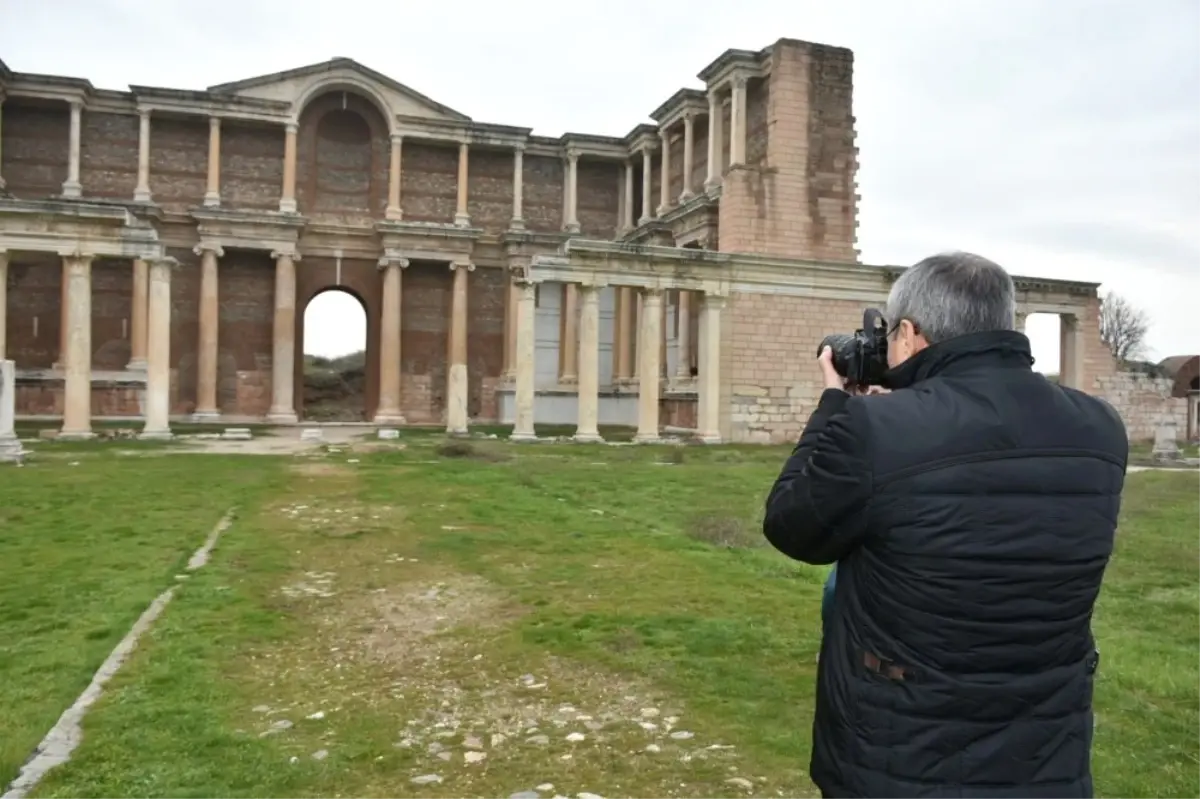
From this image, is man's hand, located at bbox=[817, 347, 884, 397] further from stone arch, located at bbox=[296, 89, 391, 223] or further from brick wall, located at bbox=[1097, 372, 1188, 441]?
stone arch, located at bbox=[296, 89, 391, 223]

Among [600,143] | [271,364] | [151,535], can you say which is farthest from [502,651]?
[600,143]

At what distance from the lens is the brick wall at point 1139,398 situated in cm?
3123

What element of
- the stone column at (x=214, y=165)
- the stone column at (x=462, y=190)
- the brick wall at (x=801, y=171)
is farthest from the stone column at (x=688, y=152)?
the stone column at (x=214, y=165)

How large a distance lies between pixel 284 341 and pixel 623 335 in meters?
12.4

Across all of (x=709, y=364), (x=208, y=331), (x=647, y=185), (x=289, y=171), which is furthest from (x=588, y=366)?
(x=289, y=171)

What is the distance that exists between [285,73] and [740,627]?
3349 cm

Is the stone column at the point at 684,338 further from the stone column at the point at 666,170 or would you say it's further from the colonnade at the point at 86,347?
the colonnade at the point at 86,347

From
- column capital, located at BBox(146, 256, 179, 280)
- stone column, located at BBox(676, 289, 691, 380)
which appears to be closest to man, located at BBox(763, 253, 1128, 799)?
column capital, located at BBox(146, 256, 179, 280)

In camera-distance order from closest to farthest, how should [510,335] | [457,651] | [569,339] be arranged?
[457,651] < [569,339] < [510,335]

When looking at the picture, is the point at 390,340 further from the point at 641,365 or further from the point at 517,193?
the point at 641,365

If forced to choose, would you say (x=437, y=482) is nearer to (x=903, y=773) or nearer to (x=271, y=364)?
(x=903, y=773)

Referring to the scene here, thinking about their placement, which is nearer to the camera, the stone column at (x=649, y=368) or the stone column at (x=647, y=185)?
the stone column at (x=649, y=368)

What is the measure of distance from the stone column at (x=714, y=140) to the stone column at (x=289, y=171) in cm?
1515

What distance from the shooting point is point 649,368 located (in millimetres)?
25734
